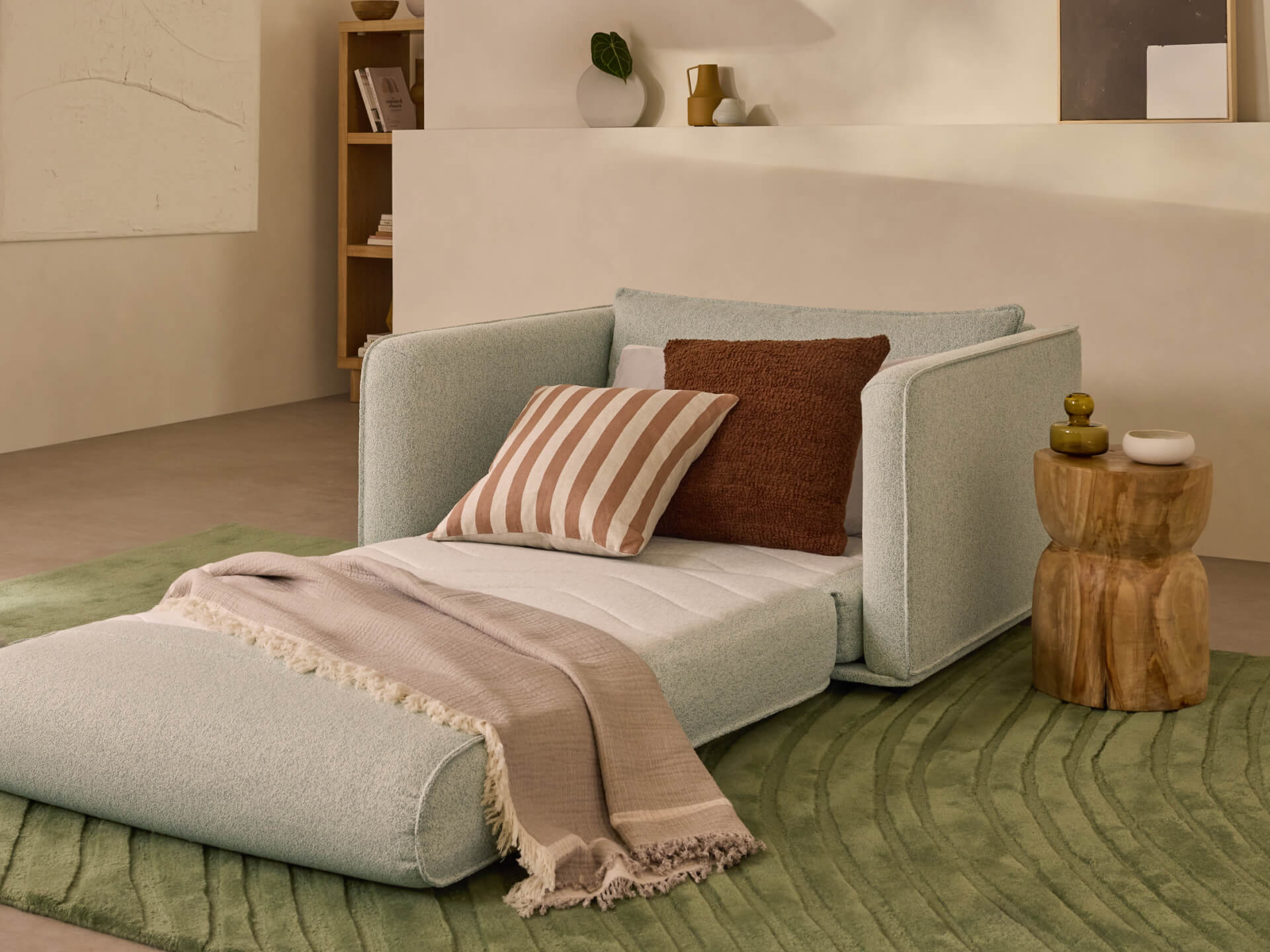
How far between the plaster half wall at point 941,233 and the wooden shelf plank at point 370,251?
154 centimetres

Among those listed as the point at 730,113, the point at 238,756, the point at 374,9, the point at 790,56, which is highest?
the point at 374,9

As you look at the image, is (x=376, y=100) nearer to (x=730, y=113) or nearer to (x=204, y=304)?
(x=204, y=304)

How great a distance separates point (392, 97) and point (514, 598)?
495 cm

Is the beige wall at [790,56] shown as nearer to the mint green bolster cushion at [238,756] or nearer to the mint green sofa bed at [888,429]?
the mint green sofa bed at [888,429]

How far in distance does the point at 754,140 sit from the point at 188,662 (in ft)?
9.79

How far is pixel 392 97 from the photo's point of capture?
23.0 feet

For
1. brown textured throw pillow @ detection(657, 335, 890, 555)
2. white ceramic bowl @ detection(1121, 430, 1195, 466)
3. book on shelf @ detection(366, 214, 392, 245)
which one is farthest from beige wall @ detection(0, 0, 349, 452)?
white ceramic bowl @ detection(1121, 430, 1195, 466)

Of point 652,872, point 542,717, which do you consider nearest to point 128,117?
point 542,717

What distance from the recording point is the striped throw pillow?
111 inches

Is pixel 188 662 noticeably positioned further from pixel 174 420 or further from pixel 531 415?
pixel 174 420

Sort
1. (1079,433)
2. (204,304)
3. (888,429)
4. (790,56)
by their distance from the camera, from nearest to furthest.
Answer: (888,429), (1079,433), (790,56), (204,304)

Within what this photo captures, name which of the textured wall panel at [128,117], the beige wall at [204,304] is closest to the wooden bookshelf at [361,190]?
the beige wall at [204,304]

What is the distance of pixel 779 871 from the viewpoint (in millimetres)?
2100

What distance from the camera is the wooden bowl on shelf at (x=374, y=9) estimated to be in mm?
6938
